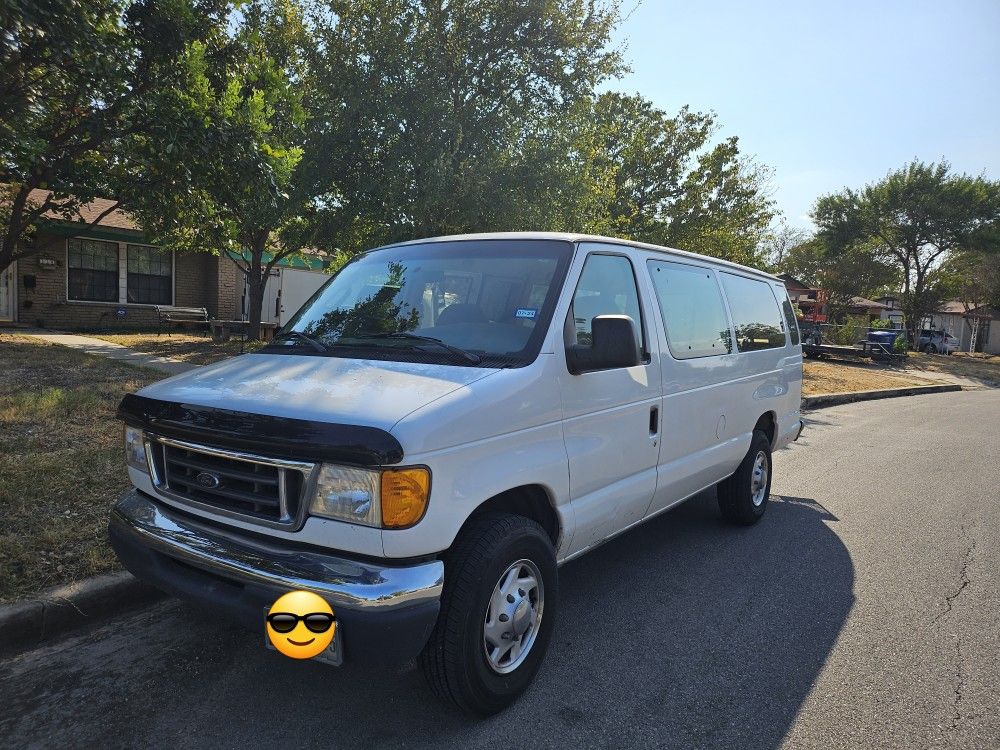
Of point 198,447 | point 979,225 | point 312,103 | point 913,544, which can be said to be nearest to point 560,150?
point 312,103

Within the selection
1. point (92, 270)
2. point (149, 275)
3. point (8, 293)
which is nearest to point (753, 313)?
point (8, 293)

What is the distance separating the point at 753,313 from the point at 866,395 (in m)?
13.2

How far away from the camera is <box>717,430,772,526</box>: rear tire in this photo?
17.2ft

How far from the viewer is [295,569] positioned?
7.81ft

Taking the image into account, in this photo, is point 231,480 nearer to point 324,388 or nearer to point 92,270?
point 324,388

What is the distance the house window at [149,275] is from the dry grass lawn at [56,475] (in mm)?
11929

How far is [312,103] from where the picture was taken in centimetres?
1080

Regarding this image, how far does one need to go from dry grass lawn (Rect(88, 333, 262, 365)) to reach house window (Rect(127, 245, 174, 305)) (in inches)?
99.2

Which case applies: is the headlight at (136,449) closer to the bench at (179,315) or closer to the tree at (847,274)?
the bench at (179,315)

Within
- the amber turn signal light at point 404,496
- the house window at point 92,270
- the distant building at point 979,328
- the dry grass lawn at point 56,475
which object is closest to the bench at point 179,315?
the house window at point 92,270

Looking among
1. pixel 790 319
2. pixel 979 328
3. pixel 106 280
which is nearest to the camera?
pixel 790 319

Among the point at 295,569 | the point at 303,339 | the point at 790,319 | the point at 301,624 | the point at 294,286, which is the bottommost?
the point at 301,624

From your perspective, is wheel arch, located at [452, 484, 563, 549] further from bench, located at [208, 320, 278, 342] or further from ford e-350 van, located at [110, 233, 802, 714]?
bench, located at [208, 320, 278, 342]

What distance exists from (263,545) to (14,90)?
20.9 feet
